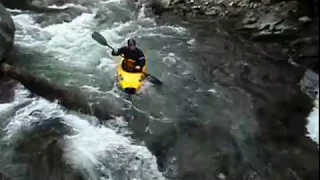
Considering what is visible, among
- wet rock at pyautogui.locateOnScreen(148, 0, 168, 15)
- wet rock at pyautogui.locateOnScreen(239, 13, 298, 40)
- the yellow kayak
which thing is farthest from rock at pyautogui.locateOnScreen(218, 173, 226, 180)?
wet rock at pyautogui.locateOnScreen(148, 0, 168, 15)

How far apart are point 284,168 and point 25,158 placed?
3405mm

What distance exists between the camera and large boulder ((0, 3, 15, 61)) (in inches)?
328

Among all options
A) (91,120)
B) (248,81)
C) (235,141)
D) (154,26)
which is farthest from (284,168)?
(154,26)

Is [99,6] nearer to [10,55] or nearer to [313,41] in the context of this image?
[10,55]

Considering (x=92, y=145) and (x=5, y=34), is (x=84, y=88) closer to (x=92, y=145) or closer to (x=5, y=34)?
(x=92, y=145)

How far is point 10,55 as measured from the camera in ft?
28.8

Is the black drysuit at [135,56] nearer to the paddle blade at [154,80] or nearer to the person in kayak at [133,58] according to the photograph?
the person in kayak at [133,58]

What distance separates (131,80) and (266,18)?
3568mm

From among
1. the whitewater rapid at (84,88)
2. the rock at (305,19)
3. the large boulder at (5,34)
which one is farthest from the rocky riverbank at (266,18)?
the large boulder at (5,34)

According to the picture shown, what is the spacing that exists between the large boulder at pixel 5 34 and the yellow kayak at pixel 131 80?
2073 millimetres

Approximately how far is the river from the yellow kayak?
189mm

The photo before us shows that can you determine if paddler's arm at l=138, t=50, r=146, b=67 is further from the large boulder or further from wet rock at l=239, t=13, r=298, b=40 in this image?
wet rock at l=239, t=13, r=298, b=40

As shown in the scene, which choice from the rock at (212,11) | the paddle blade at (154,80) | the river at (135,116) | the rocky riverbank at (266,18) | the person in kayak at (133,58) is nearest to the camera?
the river at (135,116)

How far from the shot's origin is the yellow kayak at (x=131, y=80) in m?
7.63
